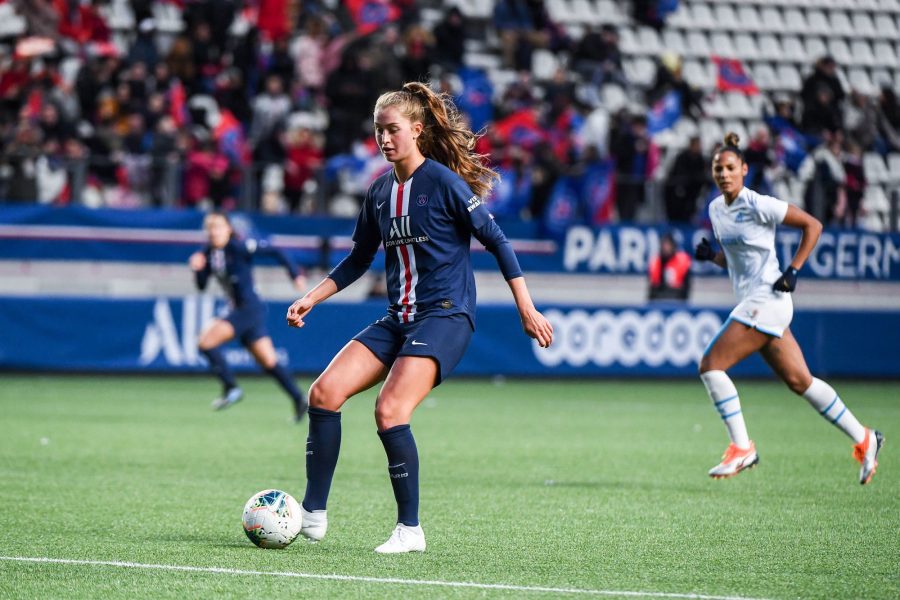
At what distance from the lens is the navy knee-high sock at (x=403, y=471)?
669cm

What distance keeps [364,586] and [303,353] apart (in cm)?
1504

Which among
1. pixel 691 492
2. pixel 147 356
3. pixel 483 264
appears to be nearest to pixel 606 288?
pixel 483 264

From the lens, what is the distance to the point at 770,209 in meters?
9.64

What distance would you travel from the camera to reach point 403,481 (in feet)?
21.9

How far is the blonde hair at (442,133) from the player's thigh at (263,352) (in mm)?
8095

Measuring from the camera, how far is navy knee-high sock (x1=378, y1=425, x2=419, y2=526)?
6688 mm

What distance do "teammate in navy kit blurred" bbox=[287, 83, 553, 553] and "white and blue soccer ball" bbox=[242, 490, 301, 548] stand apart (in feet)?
0.36

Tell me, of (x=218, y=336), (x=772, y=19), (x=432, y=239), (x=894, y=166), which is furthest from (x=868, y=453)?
(x=772, y=19)

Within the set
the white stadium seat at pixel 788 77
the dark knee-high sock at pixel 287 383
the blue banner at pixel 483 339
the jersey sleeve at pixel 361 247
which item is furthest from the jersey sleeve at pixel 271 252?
the white stadium seat at pixel 788 77

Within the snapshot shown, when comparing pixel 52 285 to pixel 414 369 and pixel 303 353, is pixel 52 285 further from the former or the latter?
pixel 414 369

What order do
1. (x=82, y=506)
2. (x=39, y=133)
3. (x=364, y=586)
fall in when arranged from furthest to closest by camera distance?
(x=39, y=133) → (x=82, y=506) → (x=364, y=586)

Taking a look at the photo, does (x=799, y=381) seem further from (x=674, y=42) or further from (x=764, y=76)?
(x=764, y=76)

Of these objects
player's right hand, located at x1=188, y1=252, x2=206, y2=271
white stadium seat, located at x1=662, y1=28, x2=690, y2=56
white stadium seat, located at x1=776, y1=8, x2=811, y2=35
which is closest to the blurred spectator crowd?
white stadium seat, located at x1=662, y1=28, x2=690, y2=56

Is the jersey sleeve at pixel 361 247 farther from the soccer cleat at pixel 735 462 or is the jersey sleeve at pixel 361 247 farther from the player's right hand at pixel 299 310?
the soccer cleat at pixel 735 462
